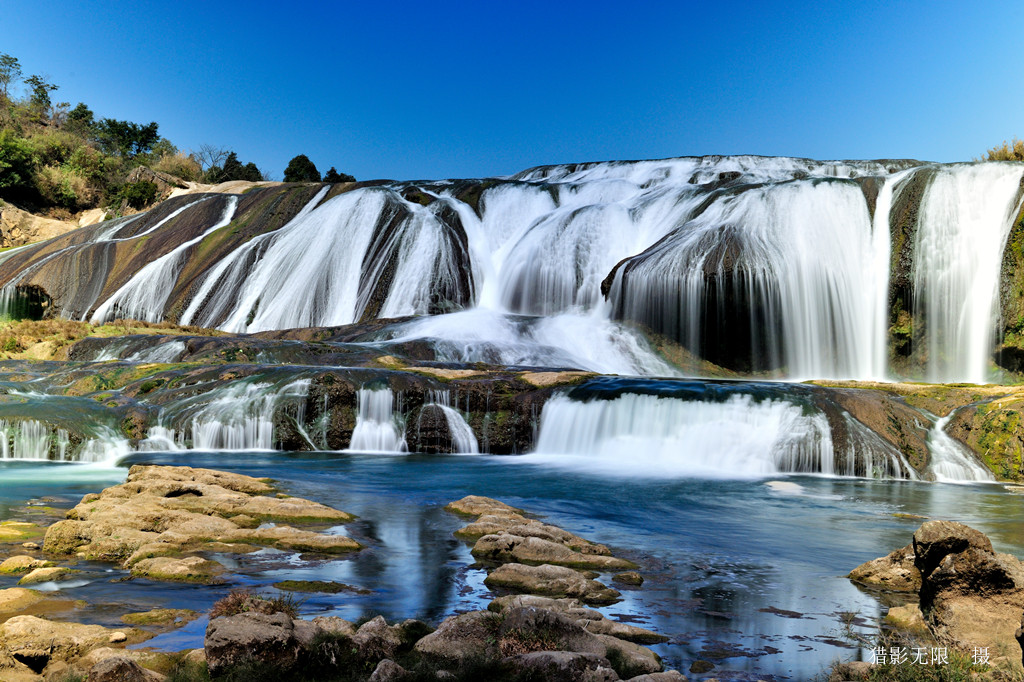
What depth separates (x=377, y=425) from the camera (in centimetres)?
1428

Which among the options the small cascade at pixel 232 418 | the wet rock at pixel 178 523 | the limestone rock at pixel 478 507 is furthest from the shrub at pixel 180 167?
the limestone rock at pixel 478 507

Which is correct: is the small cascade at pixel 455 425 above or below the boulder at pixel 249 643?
above

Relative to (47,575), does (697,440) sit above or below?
above

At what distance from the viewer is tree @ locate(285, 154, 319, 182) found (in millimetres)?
51781

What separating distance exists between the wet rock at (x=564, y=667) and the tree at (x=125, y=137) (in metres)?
63.8

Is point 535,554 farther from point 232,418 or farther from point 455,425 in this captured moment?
point 232,418

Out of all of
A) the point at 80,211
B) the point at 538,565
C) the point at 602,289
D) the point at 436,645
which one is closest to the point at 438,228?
the point at 602,289

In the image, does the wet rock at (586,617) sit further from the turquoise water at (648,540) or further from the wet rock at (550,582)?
the wet rock at (550,582)

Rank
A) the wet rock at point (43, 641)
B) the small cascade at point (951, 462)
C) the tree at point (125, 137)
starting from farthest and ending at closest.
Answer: the tree at point (125, 137) → the small cascade at point (951, 462) → the wet rock at point (43, 641)

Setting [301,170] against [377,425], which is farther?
[301,170]

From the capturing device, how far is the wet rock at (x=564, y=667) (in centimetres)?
363

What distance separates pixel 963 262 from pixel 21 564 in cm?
2140

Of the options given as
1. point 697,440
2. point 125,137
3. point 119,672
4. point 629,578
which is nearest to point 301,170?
point 125,137

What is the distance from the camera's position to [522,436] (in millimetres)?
14398
